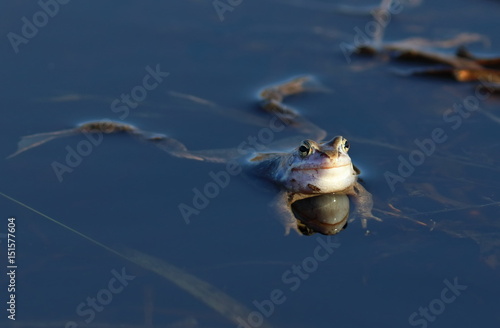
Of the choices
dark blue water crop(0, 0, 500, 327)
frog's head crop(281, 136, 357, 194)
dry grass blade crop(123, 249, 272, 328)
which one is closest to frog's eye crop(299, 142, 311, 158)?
frog's head crop(281, 136, 357, 194)

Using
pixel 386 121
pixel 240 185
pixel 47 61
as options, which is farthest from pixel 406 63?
pixel 47 61

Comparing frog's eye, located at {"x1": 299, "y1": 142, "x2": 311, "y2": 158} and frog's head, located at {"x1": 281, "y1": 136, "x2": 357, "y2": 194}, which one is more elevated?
frog's eye, located at {"x1": 299, "y1": 142, "x2": 311, "y2": 158}

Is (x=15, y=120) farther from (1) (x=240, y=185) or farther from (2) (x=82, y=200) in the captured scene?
(1) (x=240, y=185)

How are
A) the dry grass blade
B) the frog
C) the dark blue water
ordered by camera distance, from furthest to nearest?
the frog → the dark blue water → the dry grass blade

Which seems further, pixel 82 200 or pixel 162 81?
pixel 162 81

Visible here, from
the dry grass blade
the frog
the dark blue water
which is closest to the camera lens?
the dry grass blade

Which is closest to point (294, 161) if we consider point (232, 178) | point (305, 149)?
point (305, 149)

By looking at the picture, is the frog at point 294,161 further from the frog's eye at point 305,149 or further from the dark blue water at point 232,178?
the dark blue water at point 232,178

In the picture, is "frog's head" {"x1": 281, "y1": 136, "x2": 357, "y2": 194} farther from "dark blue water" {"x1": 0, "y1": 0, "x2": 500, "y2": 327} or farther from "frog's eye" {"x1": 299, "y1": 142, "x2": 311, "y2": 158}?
"dark blue water" {"x1": 0, "y1": 0, "x2": 500, "y2": 327}
